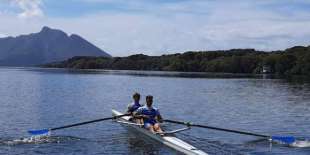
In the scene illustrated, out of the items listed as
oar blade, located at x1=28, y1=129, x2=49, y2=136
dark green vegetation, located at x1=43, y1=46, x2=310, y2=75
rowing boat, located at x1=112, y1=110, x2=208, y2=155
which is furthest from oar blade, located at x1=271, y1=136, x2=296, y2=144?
dark green vegetation, located at x1=43, y1=46, x2=310, y2=75

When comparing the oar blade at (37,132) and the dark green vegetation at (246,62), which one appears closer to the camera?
the oar blade at (37,132)

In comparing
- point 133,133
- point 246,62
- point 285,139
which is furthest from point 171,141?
point 246,62

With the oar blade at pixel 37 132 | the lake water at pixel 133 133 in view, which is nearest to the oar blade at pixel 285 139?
the lake water at pixel 133 133

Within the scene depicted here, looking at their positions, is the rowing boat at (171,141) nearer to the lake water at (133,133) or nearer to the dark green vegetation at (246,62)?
the lake water at (133,133)

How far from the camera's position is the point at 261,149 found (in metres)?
21.4

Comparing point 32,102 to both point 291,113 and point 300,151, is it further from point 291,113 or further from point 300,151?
point 300,151

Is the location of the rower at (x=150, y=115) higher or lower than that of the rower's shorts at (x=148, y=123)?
higher

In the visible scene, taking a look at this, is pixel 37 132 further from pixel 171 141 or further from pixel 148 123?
pixel 171 141

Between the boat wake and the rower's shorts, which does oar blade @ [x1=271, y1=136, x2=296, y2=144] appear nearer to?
the rower's shorts

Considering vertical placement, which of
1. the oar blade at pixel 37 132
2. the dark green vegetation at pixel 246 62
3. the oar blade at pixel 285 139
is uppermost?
the dark green vegetation at pixel 246 62

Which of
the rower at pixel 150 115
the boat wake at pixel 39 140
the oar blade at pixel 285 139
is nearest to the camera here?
the oar blade at pixel 285 139

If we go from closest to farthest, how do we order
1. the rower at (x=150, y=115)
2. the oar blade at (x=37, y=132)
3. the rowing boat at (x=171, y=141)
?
the rowing boat at (x=171, y=141) → the oar blade at (x=37, y=132) → the rower at (x=150, y=115)

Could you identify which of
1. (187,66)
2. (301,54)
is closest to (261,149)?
(301,54)

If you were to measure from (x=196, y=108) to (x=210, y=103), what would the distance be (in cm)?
489
